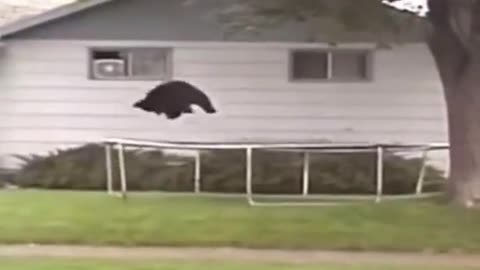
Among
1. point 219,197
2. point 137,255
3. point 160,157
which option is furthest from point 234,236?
point 160,157

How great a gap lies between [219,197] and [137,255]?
15.5 ft

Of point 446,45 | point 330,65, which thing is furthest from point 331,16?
point 330,65

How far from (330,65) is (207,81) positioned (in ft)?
6.70

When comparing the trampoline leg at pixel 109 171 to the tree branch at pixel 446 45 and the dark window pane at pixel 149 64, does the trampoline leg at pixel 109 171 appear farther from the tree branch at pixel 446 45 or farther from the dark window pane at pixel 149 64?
the tree branch at pixel 446 45

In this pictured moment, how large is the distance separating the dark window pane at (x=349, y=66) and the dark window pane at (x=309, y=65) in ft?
0.54

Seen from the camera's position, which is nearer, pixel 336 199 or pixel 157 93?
pixel 336 199

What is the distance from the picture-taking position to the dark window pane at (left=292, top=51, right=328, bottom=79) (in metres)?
19.9

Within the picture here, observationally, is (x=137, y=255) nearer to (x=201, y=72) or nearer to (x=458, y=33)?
(x=458, y=33)

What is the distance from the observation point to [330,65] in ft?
65.3

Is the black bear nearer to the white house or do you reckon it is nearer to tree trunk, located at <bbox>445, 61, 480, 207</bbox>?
the white house

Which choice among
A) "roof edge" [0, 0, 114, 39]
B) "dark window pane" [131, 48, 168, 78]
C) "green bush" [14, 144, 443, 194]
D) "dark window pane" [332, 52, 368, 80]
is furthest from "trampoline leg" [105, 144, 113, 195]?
"dark window pane" [332, 52, 368, 80]

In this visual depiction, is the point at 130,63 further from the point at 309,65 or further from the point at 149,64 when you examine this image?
the point at 309,65

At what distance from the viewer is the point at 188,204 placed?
15.4 meters

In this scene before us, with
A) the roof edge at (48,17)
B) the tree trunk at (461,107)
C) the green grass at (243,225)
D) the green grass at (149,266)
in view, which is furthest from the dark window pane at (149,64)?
the green grass at (149,266)
